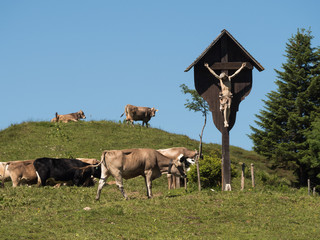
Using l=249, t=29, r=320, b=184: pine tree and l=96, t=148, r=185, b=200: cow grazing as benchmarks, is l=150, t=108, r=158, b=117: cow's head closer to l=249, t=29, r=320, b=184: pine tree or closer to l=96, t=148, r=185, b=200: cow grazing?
l=249, t=29, r=320, b=184: pine tree

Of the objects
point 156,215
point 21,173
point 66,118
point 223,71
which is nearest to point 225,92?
point 223,71

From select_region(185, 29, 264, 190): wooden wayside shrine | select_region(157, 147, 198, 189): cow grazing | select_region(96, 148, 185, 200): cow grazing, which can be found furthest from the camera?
select_region(157, 147, 198, 189): cow grazing

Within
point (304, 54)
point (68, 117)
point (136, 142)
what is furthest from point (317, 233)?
point (68, 117)

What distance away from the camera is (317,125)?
46188mm

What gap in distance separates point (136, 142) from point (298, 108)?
17.5m

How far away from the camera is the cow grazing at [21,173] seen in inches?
1126

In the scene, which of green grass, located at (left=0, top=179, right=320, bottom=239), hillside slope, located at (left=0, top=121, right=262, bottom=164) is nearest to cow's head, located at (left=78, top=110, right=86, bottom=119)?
hillside slope, located at (left=0, top=121, right=262, bottom=164)

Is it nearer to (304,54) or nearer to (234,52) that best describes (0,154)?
(234,52)

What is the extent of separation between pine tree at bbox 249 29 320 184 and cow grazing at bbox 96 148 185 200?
91.6 feet

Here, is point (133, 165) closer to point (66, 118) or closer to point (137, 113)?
point (137, 113)

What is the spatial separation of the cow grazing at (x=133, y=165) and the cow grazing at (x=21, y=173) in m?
7.65

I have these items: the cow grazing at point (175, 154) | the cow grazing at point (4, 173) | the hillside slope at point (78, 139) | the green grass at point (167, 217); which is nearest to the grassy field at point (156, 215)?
the green grass at point (167, 217)

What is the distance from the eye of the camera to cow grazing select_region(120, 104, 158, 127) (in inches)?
2192

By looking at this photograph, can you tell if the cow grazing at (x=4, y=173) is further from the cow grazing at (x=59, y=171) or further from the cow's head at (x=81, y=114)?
the cow's head at (x=81, y=114)
